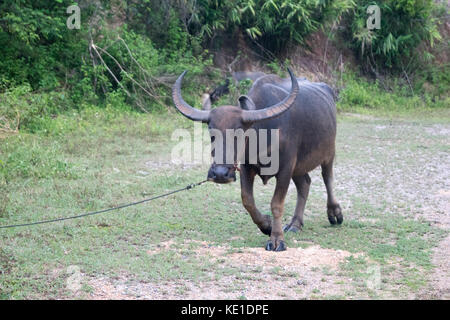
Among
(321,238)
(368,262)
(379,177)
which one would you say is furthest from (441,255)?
(379,177)

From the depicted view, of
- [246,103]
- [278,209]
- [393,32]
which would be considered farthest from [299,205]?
[393,32]

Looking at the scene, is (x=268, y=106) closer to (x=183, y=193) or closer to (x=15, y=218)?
(x=183, y=193)

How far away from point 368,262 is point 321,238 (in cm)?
85

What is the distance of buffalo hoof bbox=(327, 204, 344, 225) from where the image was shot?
658 centimetres

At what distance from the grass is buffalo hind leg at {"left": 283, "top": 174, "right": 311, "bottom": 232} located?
13 centimetres

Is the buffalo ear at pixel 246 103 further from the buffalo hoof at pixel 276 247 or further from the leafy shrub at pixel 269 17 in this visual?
the leafy shrub at pixel 269 17

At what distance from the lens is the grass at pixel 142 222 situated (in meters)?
4.94

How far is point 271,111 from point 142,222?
2011 mm

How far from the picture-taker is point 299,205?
21.8ft

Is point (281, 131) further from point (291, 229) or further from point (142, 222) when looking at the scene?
point (142, 222)

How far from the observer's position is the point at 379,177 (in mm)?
8812

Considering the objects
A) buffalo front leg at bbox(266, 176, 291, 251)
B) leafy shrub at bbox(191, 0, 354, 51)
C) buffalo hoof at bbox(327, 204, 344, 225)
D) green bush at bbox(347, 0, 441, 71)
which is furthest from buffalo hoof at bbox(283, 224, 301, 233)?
green bush at bbox(347, 0, 441, 71)

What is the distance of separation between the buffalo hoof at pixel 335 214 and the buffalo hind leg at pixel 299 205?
0.96 feet

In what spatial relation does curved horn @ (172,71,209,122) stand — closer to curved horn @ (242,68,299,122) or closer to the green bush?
curved horn @ (242,68,299,122)
